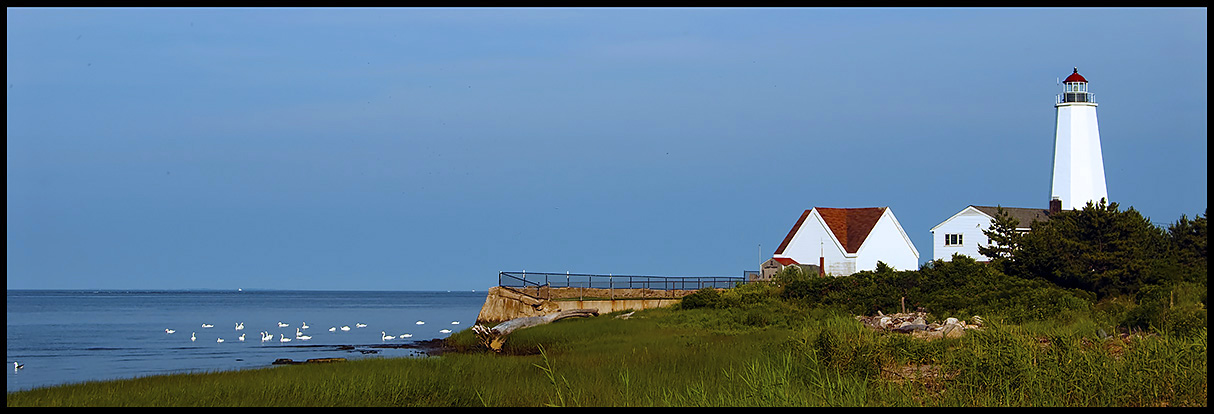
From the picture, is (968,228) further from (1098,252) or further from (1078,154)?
(1098,252)

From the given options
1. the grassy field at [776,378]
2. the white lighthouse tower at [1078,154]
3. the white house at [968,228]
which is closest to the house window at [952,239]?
the white house at [968,228]

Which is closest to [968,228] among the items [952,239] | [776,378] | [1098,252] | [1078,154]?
[952,239]

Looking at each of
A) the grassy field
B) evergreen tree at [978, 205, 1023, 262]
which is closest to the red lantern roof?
evergreen tree at [978, 205, 1023, 262]

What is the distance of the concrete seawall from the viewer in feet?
137

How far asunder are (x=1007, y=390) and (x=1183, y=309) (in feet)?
36.8

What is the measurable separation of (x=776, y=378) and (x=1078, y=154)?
5092cm

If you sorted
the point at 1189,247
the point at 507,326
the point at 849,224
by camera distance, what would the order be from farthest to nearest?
the point at 849,224 → the point at 1189,247 → the point at 507,326

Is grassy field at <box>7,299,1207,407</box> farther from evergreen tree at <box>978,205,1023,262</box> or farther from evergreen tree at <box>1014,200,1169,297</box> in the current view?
evergreen tree at <box>978,205,1023,262</box>

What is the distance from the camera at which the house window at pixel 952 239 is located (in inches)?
2371

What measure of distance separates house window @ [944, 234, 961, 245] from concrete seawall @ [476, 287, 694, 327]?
878 inches

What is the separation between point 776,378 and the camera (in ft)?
43.0

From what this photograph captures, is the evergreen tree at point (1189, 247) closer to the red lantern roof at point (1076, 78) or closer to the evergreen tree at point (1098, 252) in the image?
the evergreen tree at point (1098, 252)

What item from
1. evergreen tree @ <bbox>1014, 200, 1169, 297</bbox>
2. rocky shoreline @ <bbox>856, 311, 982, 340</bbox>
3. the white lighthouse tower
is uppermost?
the white lighthouse tower
